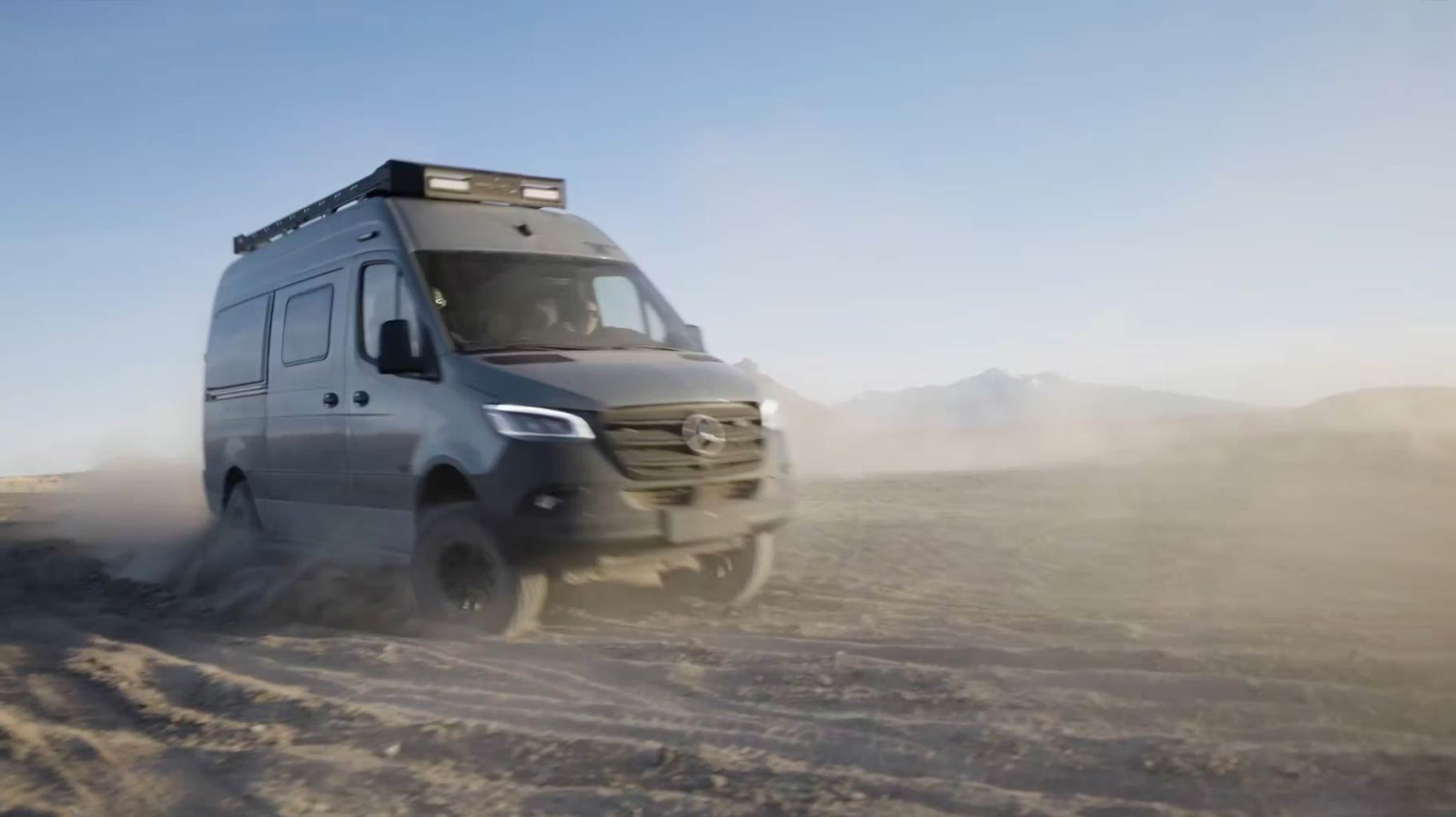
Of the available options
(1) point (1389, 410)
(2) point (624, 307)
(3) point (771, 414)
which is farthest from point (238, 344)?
(1) point (1389, 410)

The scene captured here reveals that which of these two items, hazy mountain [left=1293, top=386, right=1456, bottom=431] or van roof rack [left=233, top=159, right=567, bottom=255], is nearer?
van roof rack [left=233, top=159, right=567, bottom=255]

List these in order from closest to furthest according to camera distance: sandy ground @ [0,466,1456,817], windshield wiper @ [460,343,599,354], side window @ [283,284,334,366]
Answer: sandy ground @ [0,466,1456,817], windshield wiper @ [460,343,599,354], side window @ [283,284,334,366]

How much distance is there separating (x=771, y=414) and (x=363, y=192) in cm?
332

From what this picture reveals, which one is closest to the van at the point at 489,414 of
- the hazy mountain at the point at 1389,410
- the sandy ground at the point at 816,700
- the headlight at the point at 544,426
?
the headlight at the point at 544,426

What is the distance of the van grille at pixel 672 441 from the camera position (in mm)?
6250

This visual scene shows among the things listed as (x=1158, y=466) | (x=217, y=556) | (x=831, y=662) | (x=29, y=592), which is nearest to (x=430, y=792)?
(x=831, y=662)

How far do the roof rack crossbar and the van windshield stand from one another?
78 cm

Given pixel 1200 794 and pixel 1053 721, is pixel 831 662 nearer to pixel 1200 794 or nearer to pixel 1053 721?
pixel 1053 721

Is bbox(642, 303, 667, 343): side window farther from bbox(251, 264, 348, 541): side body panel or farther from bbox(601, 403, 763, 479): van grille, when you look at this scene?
bbox(251, 264, 348, 541): side body panel

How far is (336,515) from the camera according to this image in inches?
306

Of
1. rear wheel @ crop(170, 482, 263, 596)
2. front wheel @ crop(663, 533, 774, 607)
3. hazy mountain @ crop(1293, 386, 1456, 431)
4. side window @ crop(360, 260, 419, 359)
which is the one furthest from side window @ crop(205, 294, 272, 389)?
hazy mountain @ crop(1293, 386, 1456, 431)

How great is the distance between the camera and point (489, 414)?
6.25 meters

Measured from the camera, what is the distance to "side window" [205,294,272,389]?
8.98 metres

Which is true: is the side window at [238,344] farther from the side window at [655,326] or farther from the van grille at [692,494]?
the van grille at [692,494]
